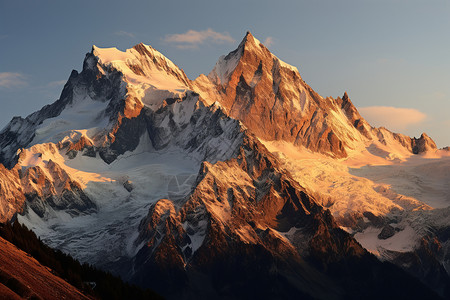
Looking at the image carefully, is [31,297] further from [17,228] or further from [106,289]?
[17,228]

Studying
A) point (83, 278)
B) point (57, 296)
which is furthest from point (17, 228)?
point (57, 296)

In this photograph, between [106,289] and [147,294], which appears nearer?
[106,289]

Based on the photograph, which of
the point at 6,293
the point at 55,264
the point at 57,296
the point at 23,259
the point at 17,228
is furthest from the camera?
the point at 17,228

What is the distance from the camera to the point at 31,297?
11650 cm

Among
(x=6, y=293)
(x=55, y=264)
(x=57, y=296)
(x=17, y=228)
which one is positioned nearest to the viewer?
(x=6, y=293)

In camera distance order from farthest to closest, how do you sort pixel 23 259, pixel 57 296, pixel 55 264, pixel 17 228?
pixel 17 228 < pixel 55 264 < pixel 23 259 < pixel 57 296

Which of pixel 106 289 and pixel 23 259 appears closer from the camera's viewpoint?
pixel 23 259

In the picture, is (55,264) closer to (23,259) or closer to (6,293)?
(23,259)

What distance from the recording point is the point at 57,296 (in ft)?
409

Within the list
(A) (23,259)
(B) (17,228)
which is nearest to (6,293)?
(A) (23,259)

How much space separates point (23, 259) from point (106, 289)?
48.5 ft

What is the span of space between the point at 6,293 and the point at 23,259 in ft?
62.8

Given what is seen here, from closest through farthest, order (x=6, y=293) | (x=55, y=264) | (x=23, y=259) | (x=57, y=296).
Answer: (x=6, y=293) → (x=57, y=296) → (x=23, y=259) → (x=55, y=264)

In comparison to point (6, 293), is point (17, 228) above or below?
above
